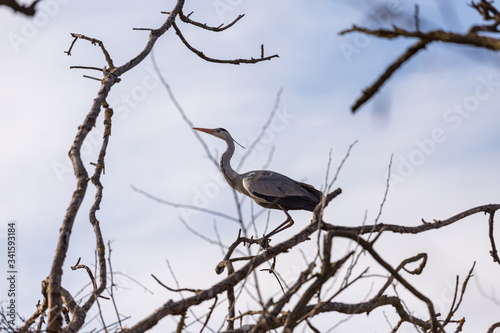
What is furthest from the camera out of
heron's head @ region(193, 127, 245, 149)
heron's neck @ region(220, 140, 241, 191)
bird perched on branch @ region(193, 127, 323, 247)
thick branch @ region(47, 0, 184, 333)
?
heron's head @ region(193, 127, 245, 149)

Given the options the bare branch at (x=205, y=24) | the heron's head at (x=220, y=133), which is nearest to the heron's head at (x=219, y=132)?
the heron's head at (x=220, y=133)

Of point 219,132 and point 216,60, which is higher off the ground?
point 219,132

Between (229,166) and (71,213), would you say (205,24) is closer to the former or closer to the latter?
(71,213)

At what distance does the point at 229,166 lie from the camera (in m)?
11.2

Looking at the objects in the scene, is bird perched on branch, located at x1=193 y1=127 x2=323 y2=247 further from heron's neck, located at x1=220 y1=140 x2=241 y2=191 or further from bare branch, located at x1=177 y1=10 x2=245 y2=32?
bare branch, located at x1=177 y1=10 x2=245 y2=32

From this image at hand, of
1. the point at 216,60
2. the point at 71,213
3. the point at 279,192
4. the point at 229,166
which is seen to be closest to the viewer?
the point at 71,213

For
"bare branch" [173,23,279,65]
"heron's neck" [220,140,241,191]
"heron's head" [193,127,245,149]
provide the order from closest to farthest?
"bare branch" [173,23,279,65]
"heron's neck" [220,140,241,191]
"heron's head" [193,127,245,149]

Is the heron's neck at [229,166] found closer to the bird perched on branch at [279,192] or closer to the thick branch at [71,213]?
the bird perched on branch at [279,192]

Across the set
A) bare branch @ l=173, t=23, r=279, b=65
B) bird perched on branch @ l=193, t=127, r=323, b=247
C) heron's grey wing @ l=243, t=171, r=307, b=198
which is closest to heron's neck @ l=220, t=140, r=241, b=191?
bird perched on branch @ l=193, t=127, r=323, b=247

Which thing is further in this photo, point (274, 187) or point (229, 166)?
point (229, 166)

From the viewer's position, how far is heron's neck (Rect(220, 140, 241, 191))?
10727 millimetres

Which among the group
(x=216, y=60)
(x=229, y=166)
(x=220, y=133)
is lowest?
(x=216, y=60)

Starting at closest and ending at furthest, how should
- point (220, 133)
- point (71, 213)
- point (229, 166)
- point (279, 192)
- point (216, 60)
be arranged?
point (71, 213), point (216, 60), point (279, 192), point (229, 166), point (220, 133)

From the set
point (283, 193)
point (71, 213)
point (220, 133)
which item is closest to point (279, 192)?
point (283, 193)
